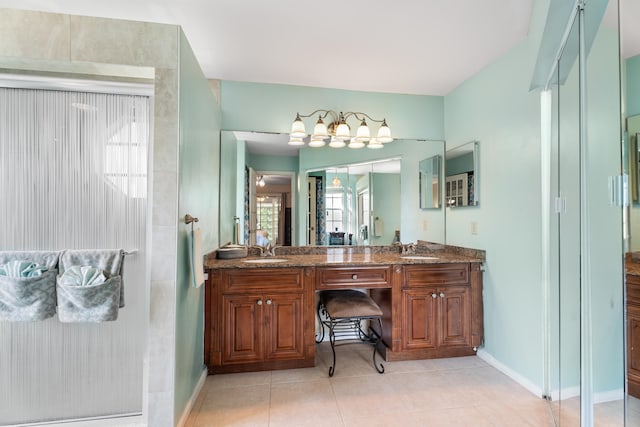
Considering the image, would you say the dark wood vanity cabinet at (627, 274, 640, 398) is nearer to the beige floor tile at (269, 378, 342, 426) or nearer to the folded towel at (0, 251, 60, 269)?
the beige floor tile at (269, 378, 342, 426)

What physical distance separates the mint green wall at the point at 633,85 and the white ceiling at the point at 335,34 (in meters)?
1.06

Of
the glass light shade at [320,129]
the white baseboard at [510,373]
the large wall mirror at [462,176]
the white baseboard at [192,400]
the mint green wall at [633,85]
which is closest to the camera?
the mint green wall at [633,85]

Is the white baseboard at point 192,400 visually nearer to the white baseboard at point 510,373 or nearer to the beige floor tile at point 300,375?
the beige floor tile at point 300,375

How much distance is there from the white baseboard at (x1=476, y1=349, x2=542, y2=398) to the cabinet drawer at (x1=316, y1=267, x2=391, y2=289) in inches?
38.8

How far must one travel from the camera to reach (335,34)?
2021 millimetres

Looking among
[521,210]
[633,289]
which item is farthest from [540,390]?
[633,289]

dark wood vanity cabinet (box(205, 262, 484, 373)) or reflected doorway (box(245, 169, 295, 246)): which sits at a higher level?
reflected doorway (box(245, 169, 295, 246))

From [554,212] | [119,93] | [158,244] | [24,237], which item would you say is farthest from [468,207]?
[24,237]

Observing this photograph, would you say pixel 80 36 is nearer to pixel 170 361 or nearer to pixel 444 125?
pixel 170 361

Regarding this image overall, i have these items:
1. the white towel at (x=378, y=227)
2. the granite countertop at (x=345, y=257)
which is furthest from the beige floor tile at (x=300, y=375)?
the white towel at (x=378, y=227)

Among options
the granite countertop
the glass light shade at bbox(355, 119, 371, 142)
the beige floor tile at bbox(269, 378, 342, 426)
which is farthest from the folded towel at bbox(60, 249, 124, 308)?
the glass light shade at bbox(355, 119, 371, 142)

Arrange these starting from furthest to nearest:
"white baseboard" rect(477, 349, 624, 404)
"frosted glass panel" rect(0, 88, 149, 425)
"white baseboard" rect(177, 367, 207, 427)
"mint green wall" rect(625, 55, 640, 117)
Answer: "white baseboard" rect(177, 367, 207, 427) → "frosted glass panel" rect(0, 88, 149, 425) → "white baseboard" rect(477, 349, 624, 404) → "mint green wall" rect(625, 55, 640, 117)

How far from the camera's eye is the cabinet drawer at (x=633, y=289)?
1.04m

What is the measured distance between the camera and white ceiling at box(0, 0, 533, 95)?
Result: 1.76 metres
